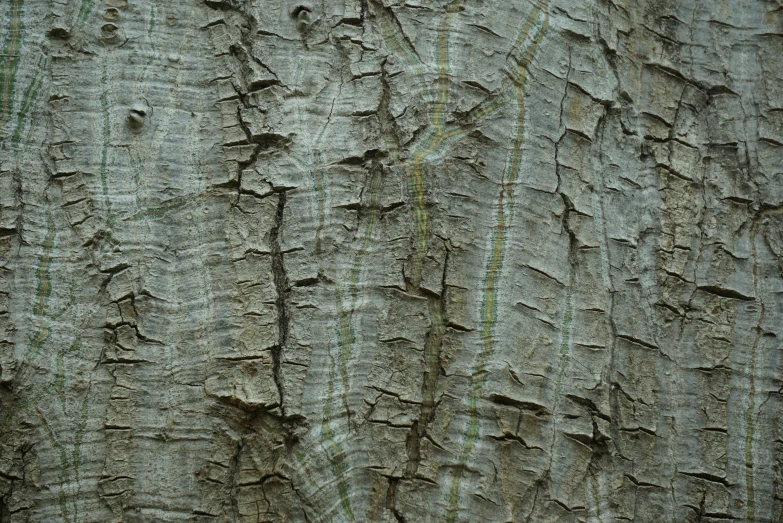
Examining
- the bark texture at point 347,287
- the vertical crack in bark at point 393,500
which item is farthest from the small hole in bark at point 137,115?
the vertical crack in bark at point 393,500

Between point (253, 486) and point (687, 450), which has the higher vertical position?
point (687, 450)

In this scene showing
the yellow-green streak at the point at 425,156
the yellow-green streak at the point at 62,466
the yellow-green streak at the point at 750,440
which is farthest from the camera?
the yellow-green streak at the point at 750,440

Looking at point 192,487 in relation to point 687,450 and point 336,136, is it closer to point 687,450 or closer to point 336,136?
point 336,136

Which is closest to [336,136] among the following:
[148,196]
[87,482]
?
[148,196]

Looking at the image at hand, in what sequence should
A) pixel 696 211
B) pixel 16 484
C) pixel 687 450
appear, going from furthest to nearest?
1. pixel 696 211
2. pixel 687 450
3. pixel 16 484

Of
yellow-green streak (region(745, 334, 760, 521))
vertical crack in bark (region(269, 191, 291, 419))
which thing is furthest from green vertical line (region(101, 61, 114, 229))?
yellow-green streak (region(745, 334, 760, 521))

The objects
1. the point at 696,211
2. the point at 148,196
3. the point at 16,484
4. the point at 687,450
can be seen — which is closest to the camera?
the point at 16,484

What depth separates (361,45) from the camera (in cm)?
154

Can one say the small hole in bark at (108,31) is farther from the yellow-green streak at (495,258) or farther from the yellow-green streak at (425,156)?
the yellow-green streak at (495,258)

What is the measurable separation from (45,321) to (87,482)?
0.32 metres

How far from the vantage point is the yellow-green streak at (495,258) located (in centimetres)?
142

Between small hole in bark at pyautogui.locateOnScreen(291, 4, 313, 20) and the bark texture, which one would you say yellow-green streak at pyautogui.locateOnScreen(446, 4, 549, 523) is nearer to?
the bark texture

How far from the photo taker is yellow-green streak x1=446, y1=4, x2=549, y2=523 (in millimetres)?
1419

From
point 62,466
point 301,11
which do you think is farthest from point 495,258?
point 62,466
